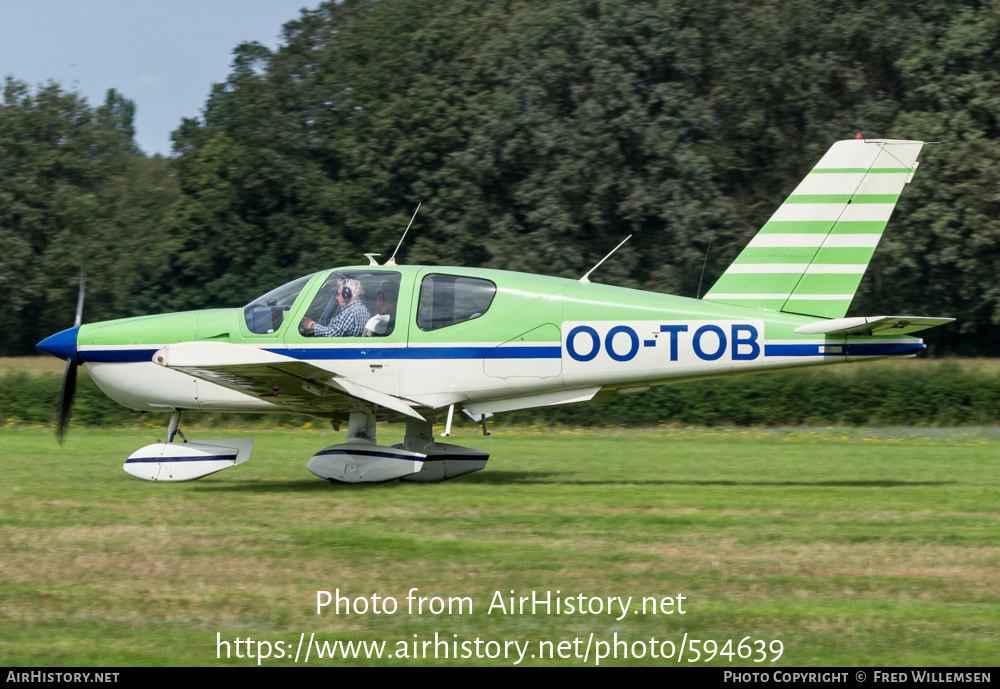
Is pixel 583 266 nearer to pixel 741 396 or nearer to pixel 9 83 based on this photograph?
pixel 741 396

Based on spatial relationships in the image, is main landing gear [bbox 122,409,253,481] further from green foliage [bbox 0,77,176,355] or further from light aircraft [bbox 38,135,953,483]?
green foliage [bbox 0,77,176,355]

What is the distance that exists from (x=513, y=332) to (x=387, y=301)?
124 centimetres

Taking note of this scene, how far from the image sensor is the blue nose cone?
10.3 metres

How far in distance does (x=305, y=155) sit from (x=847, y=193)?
2621 centimetres

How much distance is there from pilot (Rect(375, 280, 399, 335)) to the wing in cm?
68

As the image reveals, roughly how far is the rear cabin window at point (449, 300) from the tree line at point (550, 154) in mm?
18162

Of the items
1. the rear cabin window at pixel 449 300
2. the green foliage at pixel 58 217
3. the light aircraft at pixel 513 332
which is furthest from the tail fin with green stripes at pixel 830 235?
the green foliage at pixel 58 217

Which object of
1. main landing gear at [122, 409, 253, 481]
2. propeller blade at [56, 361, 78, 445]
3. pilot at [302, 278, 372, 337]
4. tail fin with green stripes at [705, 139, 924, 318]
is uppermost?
tail fin with green stripes at [705, 139, 924, 318]

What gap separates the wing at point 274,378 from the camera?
850 cm

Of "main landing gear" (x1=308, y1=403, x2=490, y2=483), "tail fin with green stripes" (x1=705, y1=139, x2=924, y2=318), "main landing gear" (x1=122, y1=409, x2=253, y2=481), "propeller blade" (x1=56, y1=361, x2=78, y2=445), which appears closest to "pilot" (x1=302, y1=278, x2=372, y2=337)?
"main landing gear" (x1=308, y1=403, x2=490, y2=483)

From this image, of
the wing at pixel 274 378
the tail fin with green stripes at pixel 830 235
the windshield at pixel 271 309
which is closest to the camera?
the wing at pixel 274 378

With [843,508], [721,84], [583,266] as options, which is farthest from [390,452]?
[721,84]

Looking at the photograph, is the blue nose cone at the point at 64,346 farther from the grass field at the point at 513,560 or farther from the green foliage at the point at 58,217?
the green foliage at the point at 58,217

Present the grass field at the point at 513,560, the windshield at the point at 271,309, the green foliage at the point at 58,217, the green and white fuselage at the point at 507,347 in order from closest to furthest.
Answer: the grass field at the point at 513,560
the green and white fuselage at the point at 507,347
the windshield at the point at 271,309
the green foliage at the point at 58,217
